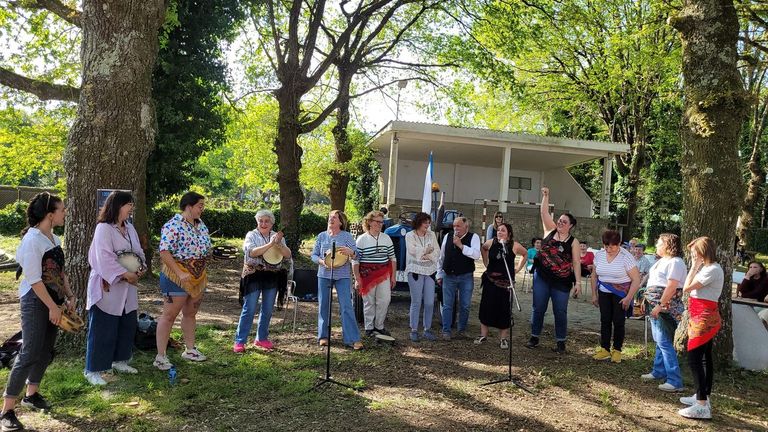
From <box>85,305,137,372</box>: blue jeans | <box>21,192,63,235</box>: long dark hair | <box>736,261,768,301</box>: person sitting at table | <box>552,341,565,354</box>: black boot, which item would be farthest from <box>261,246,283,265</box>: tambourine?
<box>736,261,768,301</box>: person sitting at table

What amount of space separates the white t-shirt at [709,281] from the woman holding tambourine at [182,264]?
14.6ft

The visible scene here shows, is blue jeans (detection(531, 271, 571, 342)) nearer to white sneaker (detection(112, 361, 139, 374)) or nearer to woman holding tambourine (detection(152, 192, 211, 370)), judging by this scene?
woman holding tambourine (detection(152, 192, 211, 370))

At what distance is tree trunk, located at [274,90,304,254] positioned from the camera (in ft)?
42.3

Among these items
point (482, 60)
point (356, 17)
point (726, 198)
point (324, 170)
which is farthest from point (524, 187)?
A: point (726, 198)

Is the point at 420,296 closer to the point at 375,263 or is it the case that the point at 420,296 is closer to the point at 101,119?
the point at 375,263

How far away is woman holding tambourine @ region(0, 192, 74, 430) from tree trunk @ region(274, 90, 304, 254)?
929cm

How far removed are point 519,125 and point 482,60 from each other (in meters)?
16.0

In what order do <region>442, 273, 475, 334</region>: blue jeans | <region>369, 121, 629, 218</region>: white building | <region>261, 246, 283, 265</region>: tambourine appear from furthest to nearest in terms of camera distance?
1. <region>369, 121, 629, 218</region>: white building
2. <region>442, 273, 475, 334</region>: blue jeans
3. <region>261, 246, 283, 265</region>: tambourine

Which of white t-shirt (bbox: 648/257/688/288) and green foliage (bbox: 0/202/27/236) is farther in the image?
green foliage (bbox: 0/202/27/236)

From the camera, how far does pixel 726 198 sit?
5.77m

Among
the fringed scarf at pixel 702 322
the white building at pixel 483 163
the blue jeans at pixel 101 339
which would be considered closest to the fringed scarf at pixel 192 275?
the blue jeans at pixel 101 339

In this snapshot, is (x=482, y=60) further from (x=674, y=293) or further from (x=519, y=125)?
(x=519, y=125)

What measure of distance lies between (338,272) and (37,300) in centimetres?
300

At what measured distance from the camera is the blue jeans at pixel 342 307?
19.7 ft
